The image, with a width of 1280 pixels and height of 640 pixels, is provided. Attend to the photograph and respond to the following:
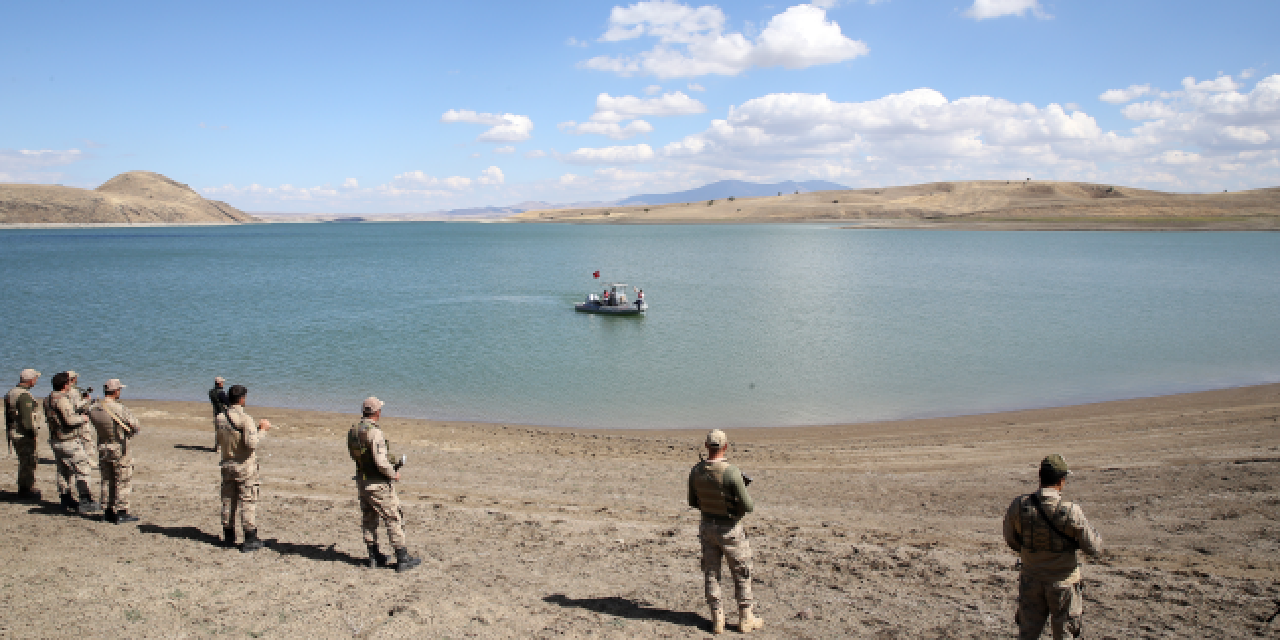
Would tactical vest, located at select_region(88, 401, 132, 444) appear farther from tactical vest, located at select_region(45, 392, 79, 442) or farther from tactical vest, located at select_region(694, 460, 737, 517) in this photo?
tactical vest, located at select_region(694, 460, 737, 517)

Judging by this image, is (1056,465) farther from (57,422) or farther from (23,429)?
(23,429)

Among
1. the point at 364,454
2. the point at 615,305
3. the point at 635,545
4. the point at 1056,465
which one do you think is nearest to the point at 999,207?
the point at 615,305

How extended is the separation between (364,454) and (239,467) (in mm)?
1734

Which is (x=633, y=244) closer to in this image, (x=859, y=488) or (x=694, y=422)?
(x=694, y=422)

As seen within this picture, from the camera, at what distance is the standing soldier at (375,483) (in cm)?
755

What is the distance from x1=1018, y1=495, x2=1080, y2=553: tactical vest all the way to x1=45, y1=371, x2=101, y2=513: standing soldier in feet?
35.2

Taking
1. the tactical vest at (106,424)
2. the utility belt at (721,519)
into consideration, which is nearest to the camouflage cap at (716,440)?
the utility belt at (721,519)

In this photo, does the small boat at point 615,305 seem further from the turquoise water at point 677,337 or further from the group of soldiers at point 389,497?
the group of soldiers at point 389,497

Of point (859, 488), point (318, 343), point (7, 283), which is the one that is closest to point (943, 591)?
point (859, 488)

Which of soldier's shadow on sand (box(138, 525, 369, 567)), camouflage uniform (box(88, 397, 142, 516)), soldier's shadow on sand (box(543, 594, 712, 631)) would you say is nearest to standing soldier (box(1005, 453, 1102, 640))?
soldier's shadow on sand (box(543, 594, 712, 631))

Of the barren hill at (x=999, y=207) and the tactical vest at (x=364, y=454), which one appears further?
the barren hill at (x=999, y=207)

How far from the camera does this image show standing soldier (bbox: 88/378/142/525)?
8781 millimetres

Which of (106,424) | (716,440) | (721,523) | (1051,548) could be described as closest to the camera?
(1051,548)

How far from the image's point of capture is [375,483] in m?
7.69
